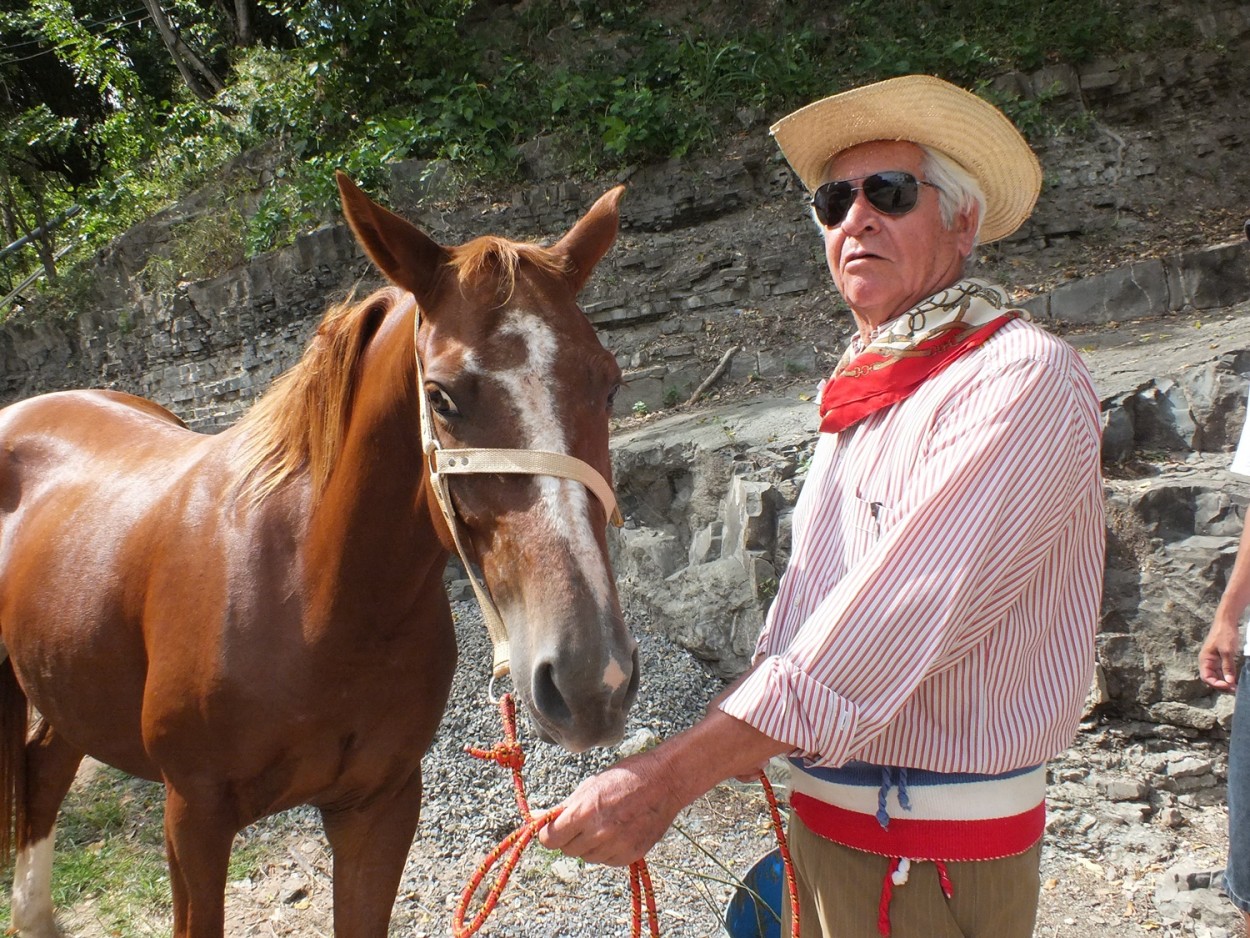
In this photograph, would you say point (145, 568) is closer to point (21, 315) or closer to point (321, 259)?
point (321, 259)

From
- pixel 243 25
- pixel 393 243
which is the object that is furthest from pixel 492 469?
pixel 243 25

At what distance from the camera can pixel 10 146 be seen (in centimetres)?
1442

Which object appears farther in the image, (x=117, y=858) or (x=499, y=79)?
(x=499, y=79)

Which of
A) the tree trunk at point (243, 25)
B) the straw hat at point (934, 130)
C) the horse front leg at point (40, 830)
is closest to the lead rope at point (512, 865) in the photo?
the straw hat at point (934, 130)

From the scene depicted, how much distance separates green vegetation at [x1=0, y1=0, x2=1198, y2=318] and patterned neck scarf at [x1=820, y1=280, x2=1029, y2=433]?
7.25 metres

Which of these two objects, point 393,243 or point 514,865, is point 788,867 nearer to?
point 514,865

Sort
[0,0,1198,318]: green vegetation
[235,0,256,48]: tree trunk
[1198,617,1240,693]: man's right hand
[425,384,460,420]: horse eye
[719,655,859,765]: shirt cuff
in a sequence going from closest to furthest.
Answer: [719,655,859,765]: shirt cuff → [425,384,460,420]: horse eye → [1198,617,1240,693]: man's right hand → [0,0,1198,318]: green vegetation → [235,0,256,48]: tree trunk

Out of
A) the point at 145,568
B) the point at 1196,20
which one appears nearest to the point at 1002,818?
the point at 145,568

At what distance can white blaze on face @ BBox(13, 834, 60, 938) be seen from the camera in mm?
3068

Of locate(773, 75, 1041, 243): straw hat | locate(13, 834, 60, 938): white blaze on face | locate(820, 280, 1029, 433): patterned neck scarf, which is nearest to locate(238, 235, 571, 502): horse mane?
locate(773, 75, 1041, 243): straw hat

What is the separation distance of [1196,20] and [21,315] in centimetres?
1458

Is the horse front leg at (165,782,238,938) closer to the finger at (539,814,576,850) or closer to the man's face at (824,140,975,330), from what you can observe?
the finger at (539,814,576,850)

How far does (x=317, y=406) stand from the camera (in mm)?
2006

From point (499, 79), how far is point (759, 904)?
9077mm
